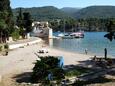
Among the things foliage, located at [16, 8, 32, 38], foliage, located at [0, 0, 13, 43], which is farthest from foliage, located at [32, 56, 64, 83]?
foliage, located at [16, 8, 32, 38]

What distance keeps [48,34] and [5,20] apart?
89.9 meters

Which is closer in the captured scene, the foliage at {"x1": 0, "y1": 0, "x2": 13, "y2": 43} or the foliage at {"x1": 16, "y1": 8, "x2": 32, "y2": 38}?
the foliage at {"x1": 0, "y1": 0, "x2": 13, "y2": 43}

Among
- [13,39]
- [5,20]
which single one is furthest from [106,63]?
[13,39]

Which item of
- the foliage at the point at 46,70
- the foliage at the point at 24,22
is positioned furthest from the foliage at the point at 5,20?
the foliage at the point at 46,70

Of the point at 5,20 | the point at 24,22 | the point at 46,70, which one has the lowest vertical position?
the point at 24,22

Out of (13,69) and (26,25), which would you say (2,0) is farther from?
(13,69)

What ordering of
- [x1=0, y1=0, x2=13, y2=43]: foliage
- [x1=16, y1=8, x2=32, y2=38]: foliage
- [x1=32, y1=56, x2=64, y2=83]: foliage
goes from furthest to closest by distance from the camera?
[x1=16, y1=8, x2=32, y2=38]: foliage
[x1=0, y1=0, x2=13, y2=43]: foliage
[x1=32, y1=56, x2=64, y2=83]: foliage

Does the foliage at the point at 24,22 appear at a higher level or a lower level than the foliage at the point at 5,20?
lower

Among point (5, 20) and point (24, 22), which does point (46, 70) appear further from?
point (24, 22)

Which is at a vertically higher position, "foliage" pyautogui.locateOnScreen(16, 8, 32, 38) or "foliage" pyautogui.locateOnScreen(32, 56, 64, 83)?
"foliage" pyautogui.locateOnScreen(32, 56, 64, 83)

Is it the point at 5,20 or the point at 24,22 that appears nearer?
the point at 5,20

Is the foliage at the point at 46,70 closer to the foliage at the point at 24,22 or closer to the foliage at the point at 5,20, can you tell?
the foliage at the point at 5,20

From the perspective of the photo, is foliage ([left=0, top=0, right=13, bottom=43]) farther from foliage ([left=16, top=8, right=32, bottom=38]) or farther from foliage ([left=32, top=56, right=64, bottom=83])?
foliage ([left=32, top=56, right=64, bottom=83])

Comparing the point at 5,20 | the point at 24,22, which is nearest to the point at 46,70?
the point at 5,20
